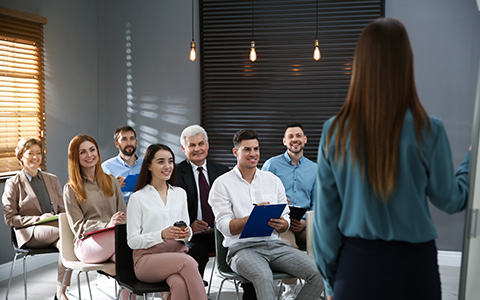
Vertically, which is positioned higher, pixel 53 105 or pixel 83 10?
pixel 83 10

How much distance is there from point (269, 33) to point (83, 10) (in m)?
2.38

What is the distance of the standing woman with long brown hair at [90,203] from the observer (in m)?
3.72

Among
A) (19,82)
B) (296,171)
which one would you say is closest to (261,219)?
(296,171)

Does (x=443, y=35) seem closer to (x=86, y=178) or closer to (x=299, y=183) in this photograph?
(x=299, y=183)

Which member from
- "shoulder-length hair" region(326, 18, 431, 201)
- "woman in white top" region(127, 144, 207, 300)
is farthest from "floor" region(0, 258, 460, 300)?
"shoulder-length hair" region(326, 18, 431, 201)

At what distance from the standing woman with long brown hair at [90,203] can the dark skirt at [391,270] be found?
239cm

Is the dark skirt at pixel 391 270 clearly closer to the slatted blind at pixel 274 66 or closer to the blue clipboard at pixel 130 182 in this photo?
the blue clipboard at pixel 130 182

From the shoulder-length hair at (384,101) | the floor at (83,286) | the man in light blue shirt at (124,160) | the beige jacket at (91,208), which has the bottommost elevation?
the floor at (83,286)

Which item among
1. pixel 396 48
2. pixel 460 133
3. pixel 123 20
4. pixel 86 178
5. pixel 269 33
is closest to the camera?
pixel 396 48

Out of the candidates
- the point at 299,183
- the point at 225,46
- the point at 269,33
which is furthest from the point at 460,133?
the point at 225,46

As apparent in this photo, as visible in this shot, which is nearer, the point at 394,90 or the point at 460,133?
the point at 394,90

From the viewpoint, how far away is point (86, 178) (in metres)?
4.09

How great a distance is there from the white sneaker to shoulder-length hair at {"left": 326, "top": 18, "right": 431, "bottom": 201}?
3.08 m

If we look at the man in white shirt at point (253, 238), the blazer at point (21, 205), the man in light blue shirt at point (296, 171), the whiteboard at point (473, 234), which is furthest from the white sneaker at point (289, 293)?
the whiteboard at point (473, 234)
